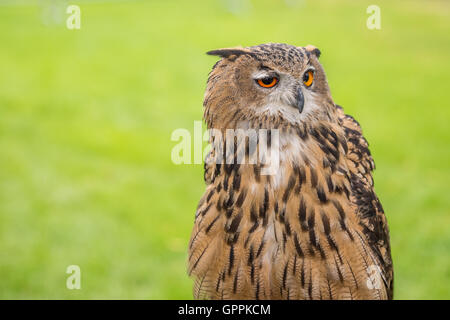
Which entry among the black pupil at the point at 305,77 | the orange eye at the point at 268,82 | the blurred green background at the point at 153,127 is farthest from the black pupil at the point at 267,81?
the blurred green background at the point at 153,127

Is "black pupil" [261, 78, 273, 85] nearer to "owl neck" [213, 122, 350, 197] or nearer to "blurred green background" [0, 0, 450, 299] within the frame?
"owl neck" [213, 122, 350, 197]

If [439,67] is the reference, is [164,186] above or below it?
below

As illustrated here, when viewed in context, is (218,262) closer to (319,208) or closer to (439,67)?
(319,208)

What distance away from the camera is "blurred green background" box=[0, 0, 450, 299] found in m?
3.92

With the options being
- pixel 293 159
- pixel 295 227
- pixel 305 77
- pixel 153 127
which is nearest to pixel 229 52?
pixel 305 77

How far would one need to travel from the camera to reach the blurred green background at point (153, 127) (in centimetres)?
392

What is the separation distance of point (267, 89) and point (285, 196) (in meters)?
0.35

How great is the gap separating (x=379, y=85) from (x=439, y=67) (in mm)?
646

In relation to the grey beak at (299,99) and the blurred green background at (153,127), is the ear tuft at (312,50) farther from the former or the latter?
the blurred green background at (153,127)

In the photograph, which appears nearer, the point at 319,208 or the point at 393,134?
the point at 319,208

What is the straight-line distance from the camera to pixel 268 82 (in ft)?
5.80

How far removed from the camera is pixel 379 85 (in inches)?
229

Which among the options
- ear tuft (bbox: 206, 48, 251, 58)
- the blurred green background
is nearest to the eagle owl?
ear tuft (bbox: 206, 48, 251, 58)
